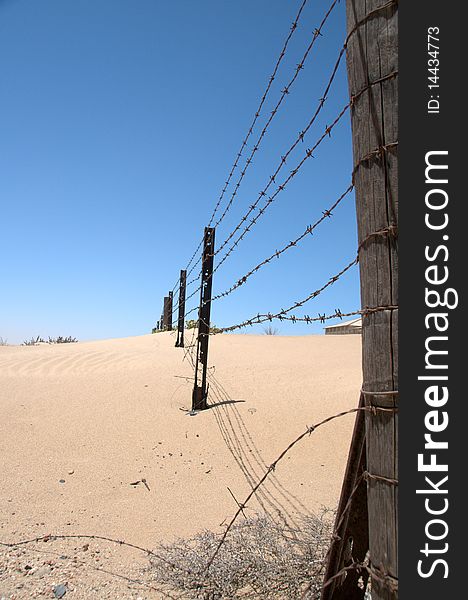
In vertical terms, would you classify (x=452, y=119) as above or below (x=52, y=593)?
above

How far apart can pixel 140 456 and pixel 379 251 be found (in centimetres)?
379

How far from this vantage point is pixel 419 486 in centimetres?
145

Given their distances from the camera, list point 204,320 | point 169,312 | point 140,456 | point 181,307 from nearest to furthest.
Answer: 1. point 140,456
2. point 204,320
3. point 181,307
4. point 169,312

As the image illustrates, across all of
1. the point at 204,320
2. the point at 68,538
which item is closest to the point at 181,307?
the point at 204,320

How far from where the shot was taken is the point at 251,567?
8.62ft

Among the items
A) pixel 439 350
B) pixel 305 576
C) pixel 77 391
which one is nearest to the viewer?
pixel 439 350

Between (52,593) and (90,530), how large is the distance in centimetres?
82

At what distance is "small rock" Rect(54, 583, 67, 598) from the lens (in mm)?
2592

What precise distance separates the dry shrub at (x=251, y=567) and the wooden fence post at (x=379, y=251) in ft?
2.51

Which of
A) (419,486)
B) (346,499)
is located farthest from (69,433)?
(419,486)

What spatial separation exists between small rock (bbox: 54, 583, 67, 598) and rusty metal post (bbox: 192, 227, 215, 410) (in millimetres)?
3704

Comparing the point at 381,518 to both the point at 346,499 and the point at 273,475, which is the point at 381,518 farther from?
the point at 273,475

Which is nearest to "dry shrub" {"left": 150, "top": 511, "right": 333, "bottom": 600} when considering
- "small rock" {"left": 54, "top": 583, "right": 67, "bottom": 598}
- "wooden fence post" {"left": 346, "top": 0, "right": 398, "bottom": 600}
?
"small rock" {"left": 54, "top": 583, "right": 67, "bottom": 598}

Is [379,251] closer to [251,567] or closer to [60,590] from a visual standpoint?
[251,567]
